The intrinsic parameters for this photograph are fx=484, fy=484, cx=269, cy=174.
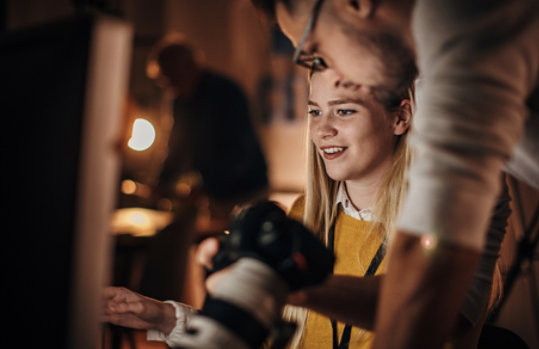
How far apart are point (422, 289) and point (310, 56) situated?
1.04ft

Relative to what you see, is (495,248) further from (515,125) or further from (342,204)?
(515,125)

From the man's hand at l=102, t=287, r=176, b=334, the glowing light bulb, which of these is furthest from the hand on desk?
the glowing light bulb

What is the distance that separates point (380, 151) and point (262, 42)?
342 centimetres

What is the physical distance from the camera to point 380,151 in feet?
3.69

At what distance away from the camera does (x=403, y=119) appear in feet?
3.62

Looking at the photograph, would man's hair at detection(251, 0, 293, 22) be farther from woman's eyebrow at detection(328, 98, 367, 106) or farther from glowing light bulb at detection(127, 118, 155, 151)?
glowing light bulb at detection(127, 118, 155, 151)

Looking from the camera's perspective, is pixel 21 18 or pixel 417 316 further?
pixel 21 18

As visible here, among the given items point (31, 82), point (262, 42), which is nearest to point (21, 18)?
point (262, 42)

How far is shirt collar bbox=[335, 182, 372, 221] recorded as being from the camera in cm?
116

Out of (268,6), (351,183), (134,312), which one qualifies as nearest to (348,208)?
(351,183)

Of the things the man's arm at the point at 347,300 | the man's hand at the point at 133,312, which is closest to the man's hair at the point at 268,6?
the man's arm at the point at 347,300

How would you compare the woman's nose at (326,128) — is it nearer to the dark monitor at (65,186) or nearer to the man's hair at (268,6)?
the man's hair at (268,6)

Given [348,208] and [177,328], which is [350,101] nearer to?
[348,208]

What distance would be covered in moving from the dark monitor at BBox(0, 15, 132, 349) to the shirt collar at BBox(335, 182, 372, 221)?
0.78 metres
